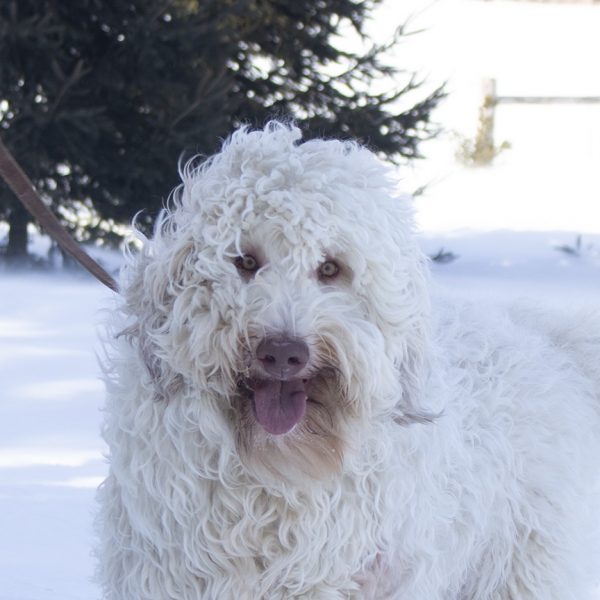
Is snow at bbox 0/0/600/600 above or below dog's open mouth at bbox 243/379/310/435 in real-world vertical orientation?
below

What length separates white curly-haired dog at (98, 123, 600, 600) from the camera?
2.40 metres

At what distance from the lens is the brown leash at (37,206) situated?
3086 mm

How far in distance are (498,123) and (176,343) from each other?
14.0 m

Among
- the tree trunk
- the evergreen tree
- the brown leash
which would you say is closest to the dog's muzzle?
the brown leash

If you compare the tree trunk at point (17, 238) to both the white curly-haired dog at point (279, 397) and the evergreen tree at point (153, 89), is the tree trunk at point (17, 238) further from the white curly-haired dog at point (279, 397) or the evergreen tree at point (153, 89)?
the white curly-haired dog at point (279, 397)

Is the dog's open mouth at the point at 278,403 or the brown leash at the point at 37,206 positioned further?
the brown leash at the point at 37,206

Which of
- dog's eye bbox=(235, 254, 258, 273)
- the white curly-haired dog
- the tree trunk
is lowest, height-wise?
the tree trunk

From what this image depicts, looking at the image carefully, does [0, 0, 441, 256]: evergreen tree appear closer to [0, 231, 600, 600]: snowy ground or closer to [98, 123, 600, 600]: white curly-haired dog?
[0, 231, 600, 600]: snowy ground

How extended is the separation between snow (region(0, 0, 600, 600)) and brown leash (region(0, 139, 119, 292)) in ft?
0.66

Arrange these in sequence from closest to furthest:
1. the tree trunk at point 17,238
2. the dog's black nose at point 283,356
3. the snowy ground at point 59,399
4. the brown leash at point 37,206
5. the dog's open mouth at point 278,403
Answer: the dog's black nose at point 283,356 < the dog's open mouth at point 278,403 < the brown leash at point 37,206 < the snowy ground at point 59,399 < the tree trunk at point 17,238

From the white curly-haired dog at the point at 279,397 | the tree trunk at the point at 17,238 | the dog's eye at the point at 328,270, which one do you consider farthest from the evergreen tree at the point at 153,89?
the dog's eye at the point at 328,270

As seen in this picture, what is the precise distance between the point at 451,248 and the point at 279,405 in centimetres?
1096

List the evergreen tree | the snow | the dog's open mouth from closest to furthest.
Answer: the dog's open mouth → the snow → the evergreen tree

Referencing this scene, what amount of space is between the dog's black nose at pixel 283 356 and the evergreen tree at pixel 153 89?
714 cm
